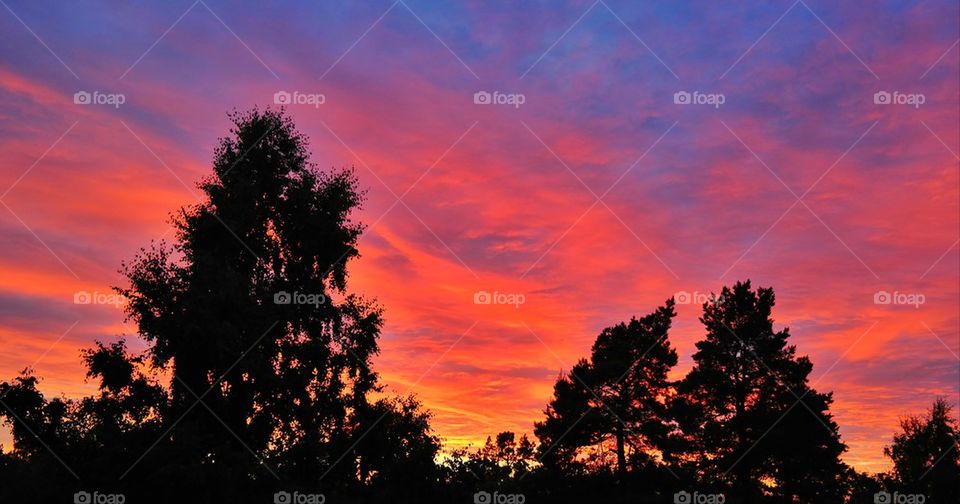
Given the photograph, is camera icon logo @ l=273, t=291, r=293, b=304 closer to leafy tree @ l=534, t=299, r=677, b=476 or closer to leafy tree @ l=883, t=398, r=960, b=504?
leafy tree @ l=534, t=299, r=677, b=476

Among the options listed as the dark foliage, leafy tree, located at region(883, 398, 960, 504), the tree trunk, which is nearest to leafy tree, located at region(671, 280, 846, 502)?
the dark foliage

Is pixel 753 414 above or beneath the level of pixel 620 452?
above

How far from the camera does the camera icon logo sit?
34688 mm

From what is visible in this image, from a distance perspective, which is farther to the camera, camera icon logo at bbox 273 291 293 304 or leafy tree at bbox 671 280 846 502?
leafy tree at bbox 671 280 846 502

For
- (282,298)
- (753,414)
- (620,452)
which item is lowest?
(620,452)

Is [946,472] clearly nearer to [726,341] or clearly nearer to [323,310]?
[726,341]

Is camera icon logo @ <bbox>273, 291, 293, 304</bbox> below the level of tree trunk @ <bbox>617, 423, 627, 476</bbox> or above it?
above

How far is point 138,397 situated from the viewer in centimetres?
3228

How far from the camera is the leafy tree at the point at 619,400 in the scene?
2136 inches

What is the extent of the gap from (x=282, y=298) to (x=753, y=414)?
107ft

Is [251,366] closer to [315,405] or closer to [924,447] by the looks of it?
[315,405]

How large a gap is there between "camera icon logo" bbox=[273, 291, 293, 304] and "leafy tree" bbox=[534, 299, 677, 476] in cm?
2772

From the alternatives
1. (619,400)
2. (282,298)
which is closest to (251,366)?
(282,298)

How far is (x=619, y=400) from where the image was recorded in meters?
55.5
